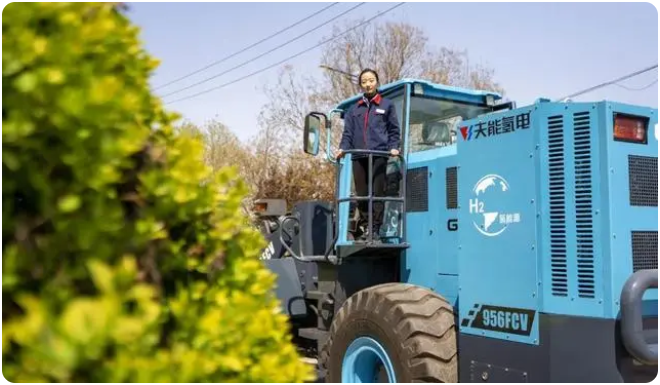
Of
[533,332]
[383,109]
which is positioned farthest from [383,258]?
[533,332]

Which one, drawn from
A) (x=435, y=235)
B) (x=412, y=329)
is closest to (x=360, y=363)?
(x=412, y=329)

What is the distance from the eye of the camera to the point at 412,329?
446cm

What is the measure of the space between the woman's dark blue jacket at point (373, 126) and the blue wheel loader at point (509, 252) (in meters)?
0.12

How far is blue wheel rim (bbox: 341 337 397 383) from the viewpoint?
4.98m

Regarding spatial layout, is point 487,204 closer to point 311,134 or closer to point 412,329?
point 412,329

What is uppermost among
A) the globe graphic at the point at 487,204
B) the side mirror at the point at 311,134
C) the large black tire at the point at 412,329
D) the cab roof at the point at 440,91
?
the cab roof at the point at 440,91

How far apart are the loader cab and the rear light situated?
1.39 metres

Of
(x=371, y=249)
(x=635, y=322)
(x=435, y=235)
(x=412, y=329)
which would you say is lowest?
(x=412, y=329)

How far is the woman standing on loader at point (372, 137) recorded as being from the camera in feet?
17.8

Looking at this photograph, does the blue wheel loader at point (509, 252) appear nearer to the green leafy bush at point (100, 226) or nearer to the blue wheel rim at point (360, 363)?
the blue wheel rim at point (360, 363)

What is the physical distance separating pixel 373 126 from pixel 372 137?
10 cm

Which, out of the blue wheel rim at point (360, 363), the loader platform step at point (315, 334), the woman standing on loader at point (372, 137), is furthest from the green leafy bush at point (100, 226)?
the loader platform step at point (315, 334)

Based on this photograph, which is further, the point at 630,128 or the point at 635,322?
the point at 630,128

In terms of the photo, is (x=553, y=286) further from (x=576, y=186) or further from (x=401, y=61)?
(x=401, y=61)
